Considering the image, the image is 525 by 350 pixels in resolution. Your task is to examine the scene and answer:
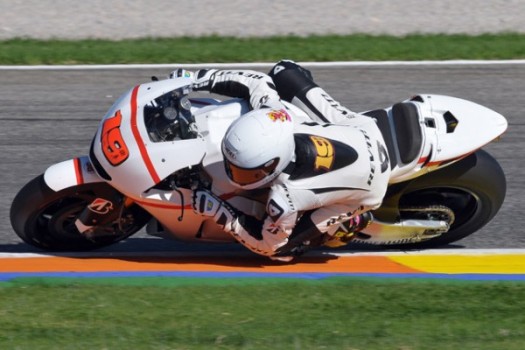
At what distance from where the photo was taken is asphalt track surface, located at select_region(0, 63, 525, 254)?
24.9 feet

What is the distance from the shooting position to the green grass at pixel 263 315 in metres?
5.36

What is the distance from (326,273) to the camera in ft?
21.7

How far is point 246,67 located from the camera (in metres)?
11.4

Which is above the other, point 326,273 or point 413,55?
point 413,55

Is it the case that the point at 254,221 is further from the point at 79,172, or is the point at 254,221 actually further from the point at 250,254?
the point at 79,172

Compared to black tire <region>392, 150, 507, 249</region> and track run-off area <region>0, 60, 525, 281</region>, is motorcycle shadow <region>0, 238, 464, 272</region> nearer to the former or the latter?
track run-off area <region>0, 60, 525, 281</region>

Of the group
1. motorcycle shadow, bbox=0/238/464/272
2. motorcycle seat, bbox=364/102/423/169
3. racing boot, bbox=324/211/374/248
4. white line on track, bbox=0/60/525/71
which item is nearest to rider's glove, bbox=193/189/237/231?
motorcycle shadow, bbox=0/238/464/272

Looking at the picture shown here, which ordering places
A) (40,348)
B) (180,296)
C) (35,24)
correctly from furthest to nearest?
1. (35,24)
2. (180,296)
3. (40,348)

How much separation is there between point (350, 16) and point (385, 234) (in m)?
6.64

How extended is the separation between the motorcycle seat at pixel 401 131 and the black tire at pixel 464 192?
0.27 m

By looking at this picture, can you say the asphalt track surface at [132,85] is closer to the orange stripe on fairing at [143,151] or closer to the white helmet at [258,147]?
the orange stripe on fairing at [143,151]

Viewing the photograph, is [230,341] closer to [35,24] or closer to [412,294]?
[412,294]

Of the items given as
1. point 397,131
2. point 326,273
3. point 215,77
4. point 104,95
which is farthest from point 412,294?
point 104,95

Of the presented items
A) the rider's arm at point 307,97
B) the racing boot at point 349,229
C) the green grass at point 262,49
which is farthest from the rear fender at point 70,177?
the green grass at point 262,49
